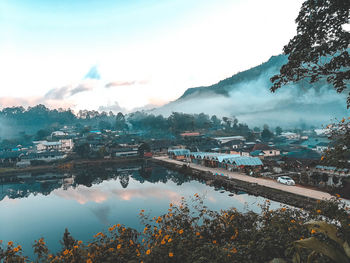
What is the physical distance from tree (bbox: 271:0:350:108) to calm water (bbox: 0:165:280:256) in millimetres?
7523

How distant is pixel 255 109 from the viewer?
568ft

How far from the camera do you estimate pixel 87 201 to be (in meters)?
20.6

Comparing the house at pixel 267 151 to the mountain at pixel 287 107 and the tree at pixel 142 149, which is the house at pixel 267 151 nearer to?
the tree at pixel 142 149

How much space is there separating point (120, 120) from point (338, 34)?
96.3m

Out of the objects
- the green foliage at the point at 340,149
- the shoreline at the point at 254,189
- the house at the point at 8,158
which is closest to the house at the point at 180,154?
the shoreline at the point at 254,189

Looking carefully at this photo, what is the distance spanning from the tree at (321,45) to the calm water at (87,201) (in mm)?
7523

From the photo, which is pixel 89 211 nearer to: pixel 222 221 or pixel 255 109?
pixel 222 221

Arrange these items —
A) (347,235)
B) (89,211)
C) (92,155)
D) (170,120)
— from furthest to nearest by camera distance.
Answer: (170,120) < (92,155) < (89,211) < (347,235)

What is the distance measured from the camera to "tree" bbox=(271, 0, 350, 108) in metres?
4.21

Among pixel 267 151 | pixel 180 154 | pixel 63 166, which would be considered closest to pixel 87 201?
pixel 63 166

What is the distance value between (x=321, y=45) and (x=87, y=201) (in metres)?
21.1

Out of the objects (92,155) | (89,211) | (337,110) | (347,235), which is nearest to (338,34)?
(347,235)

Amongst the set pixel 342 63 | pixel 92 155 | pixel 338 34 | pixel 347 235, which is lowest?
pixel 92 155

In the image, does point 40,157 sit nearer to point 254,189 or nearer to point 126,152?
point 126,152
